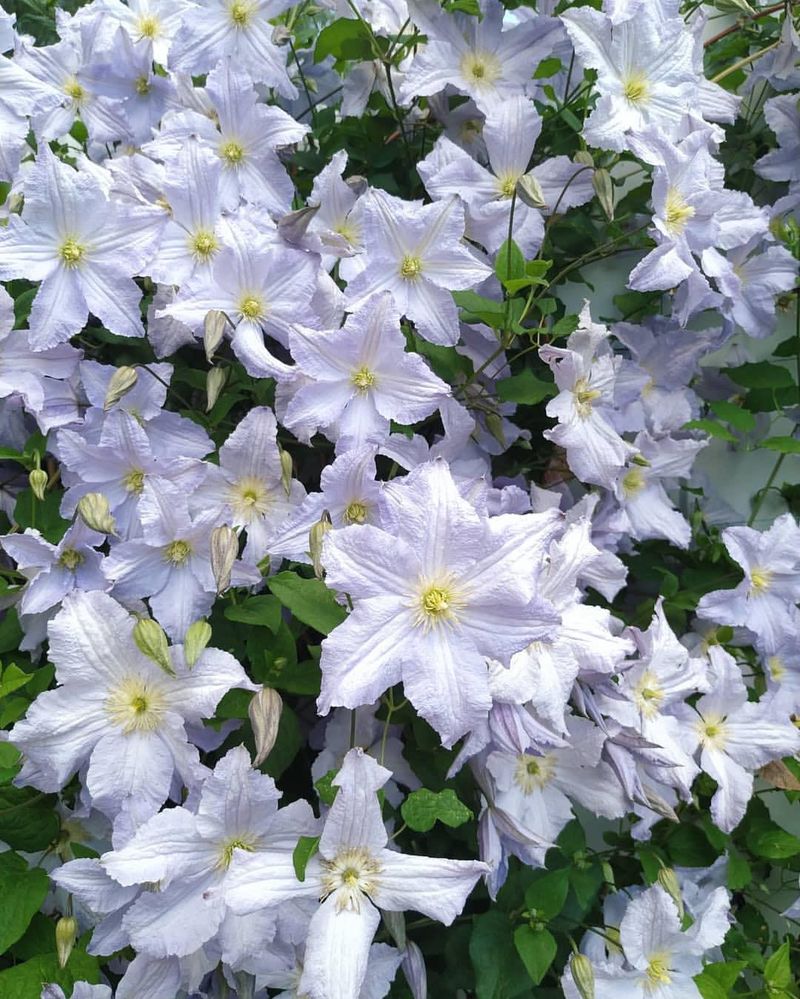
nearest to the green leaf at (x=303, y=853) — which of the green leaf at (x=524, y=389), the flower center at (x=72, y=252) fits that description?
the green leaf at (x=524, y=389)

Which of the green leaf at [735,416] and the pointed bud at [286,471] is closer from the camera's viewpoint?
the pointed bud at [286,471]

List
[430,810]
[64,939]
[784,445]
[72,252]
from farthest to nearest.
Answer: [784,445], [72,252], [64,939], [430,810]

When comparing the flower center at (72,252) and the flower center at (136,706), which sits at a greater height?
the flower center at (72,252)

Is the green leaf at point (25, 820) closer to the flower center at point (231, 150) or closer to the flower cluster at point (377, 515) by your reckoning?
the flower cluster at point (377, 515)

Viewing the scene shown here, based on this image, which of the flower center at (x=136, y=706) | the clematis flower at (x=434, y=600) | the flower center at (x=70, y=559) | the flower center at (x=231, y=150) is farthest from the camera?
the flower center at (x=231, y=150)

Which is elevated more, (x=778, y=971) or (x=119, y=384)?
(x=119, y=384)

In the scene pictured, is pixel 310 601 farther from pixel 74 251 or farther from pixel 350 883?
pixel 74 251

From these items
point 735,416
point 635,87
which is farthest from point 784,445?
point 635,87

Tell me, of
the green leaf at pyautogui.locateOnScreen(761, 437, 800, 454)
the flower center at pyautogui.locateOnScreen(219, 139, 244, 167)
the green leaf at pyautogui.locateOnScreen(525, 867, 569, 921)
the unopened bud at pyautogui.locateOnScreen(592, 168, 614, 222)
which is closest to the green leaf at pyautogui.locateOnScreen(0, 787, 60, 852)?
the green leaf at pyautogui.locateOnScreen(525, 867, 569, 921)
